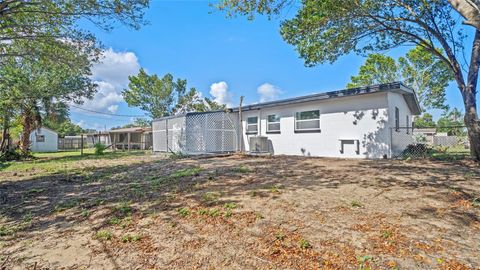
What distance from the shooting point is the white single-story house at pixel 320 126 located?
Result: 30.7 feet

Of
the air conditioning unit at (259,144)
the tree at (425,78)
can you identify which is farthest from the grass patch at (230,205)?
the tree at (425,78)

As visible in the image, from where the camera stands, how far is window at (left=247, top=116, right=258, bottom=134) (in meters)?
13.8

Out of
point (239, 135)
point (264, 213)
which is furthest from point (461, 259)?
point (239, 135)

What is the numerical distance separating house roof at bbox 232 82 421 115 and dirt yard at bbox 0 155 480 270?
4323mm

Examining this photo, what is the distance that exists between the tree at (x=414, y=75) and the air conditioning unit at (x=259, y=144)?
565 inches

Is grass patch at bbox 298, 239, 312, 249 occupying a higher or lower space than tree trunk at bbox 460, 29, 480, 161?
lower

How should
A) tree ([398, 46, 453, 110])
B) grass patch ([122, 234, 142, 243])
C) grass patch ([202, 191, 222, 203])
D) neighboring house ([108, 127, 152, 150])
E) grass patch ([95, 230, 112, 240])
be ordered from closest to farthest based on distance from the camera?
1. grass patch ([122, 234, 142, 243])
2. grass patch ([95, 230, 112, 240])
3. grass patch ([202, 191, 222, 203])
4. tree ([398, 46, 453, 110])
5. neighboring house ([108, 127, 152, 150])

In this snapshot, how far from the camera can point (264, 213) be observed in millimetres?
3549

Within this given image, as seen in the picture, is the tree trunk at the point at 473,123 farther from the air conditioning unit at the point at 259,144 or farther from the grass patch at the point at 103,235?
the grass patch at the point at 103,235

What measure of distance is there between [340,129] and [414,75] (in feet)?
53.3

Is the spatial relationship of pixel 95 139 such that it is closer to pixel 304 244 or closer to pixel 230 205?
pixel 230 205

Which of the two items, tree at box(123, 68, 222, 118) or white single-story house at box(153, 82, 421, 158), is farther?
tree at box(123, 68, 222, 118)

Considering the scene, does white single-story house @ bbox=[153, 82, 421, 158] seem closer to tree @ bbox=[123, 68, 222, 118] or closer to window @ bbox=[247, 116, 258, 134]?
window @ bbox=[247, 116, 258, 134]

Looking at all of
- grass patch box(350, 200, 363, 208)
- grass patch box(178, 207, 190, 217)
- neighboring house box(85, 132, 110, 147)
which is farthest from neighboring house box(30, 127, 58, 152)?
grass patch box(350, 200, 363, 208)
